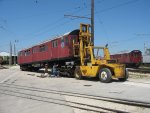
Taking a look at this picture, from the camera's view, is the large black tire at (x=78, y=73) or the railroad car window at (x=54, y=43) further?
the railroad car window at (x=54, y=43)

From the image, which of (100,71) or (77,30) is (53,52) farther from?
(100,71)

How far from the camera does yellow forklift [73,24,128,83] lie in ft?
68.2

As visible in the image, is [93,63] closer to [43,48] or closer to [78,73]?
[78,73]

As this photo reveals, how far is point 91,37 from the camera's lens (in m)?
26.2

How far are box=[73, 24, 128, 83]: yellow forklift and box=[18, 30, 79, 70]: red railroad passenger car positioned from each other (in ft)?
2.09

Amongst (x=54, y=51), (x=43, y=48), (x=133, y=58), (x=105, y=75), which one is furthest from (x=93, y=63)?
(x=133, y=58)

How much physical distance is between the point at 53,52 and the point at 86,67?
695 cm

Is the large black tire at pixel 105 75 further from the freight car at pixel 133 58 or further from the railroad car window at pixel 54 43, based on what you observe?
the freight car at pixel 133 58

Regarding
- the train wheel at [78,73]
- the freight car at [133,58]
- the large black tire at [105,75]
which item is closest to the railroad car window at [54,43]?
the train wheel at [78,73]

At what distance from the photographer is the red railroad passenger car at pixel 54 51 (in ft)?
84.3

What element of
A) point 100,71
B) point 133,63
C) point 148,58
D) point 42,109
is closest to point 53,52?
point 100,71

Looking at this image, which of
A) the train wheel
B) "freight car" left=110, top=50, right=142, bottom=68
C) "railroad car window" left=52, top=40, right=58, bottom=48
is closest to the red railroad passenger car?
"railroad car window" left=52, top=40, right=58, bottom=48

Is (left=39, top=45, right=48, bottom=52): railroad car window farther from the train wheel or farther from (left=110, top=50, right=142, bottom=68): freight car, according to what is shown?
(left=110, top=50, right=142, bottom=68): freight car

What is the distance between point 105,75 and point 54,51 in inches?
370
